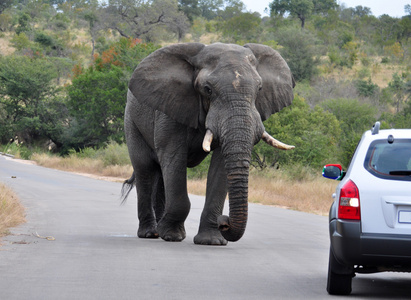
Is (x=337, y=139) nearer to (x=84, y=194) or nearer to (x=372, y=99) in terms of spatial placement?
(x=84, y=194)

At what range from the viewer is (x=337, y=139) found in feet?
105

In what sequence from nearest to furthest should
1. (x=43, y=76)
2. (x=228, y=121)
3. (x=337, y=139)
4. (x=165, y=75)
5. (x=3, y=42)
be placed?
(x=228, y=121) → (x=165, y=75) → (x=337, y=139) → (x=43, y=76) → (x=3, y=42)

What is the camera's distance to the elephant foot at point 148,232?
478 inches

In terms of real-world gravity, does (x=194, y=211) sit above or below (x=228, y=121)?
below

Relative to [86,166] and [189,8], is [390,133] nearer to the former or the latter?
[86,166]

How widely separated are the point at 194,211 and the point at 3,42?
259 ft

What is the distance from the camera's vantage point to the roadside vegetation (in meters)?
28.5

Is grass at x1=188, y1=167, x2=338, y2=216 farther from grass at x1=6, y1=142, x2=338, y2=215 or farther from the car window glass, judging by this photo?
the car window glass

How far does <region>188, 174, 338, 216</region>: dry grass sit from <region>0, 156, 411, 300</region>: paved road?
5.70 meters

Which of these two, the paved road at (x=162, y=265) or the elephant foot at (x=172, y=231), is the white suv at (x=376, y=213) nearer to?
the paved road at (x=162, y=265)

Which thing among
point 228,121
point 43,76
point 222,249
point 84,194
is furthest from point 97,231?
point 43,76

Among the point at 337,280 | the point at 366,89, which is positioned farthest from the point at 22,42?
the point at 337,280

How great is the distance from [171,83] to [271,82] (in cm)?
139

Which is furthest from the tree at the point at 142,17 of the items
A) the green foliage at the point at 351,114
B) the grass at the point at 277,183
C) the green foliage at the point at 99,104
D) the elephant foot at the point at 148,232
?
the elephant foot at the point at 148,232
